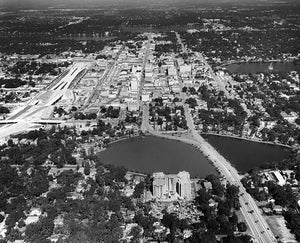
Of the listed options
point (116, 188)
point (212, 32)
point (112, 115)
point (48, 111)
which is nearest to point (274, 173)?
point (116, 188)

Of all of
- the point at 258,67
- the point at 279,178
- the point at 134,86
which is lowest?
the point at 279,178

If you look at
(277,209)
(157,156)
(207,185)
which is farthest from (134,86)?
(277,209)

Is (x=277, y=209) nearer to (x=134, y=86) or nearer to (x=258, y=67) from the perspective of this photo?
(x=134, y=86)

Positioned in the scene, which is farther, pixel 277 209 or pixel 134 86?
pixel 134 86

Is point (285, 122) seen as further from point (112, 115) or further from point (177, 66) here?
point (177, 66)

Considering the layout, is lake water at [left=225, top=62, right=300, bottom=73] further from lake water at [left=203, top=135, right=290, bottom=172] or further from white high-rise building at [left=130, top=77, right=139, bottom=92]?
Answer: lake water at [left=203, top=135, right=290, bottom=172]

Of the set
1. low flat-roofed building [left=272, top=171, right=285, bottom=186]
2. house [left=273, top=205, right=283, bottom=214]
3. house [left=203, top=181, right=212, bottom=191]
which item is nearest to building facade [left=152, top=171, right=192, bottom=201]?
house [left=203, top=181, right=212, bottom=191]
